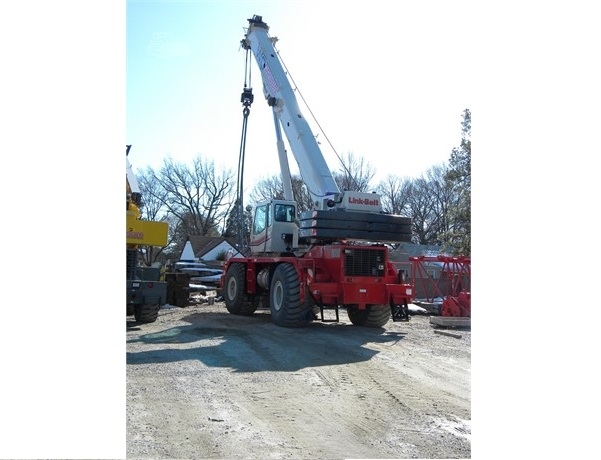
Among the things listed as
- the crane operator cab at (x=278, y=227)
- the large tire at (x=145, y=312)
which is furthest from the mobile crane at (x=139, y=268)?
the crane operator cab at (x=278, y=227)

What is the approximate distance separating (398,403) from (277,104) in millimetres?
8488

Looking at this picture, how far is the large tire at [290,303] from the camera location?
1027 cm

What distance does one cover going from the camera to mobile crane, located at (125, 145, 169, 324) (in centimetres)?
1035

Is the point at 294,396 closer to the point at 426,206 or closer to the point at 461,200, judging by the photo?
the point at 461,200

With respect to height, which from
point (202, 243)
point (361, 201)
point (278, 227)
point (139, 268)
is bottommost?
point (139, 268)

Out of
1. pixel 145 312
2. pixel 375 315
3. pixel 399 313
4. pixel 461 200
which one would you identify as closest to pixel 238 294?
pixel 145 312

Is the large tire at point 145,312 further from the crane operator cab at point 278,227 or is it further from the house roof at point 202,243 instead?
the house roof at point 202,243

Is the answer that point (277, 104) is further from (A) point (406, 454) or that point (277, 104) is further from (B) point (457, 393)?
(A) point (406, 454)

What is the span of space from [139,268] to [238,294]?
2981 mm

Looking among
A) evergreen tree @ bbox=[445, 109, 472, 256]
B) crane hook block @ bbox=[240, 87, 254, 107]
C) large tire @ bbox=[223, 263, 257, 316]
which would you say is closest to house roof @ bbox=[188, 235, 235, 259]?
evergreen tree @ bbox=[445, 109, 472, 256]

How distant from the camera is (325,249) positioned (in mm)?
10547

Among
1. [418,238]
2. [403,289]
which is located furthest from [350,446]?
[418,238]

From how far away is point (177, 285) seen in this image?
14961 millimetres

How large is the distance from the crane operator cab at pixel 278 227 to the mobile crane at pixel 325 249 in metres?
0.02
